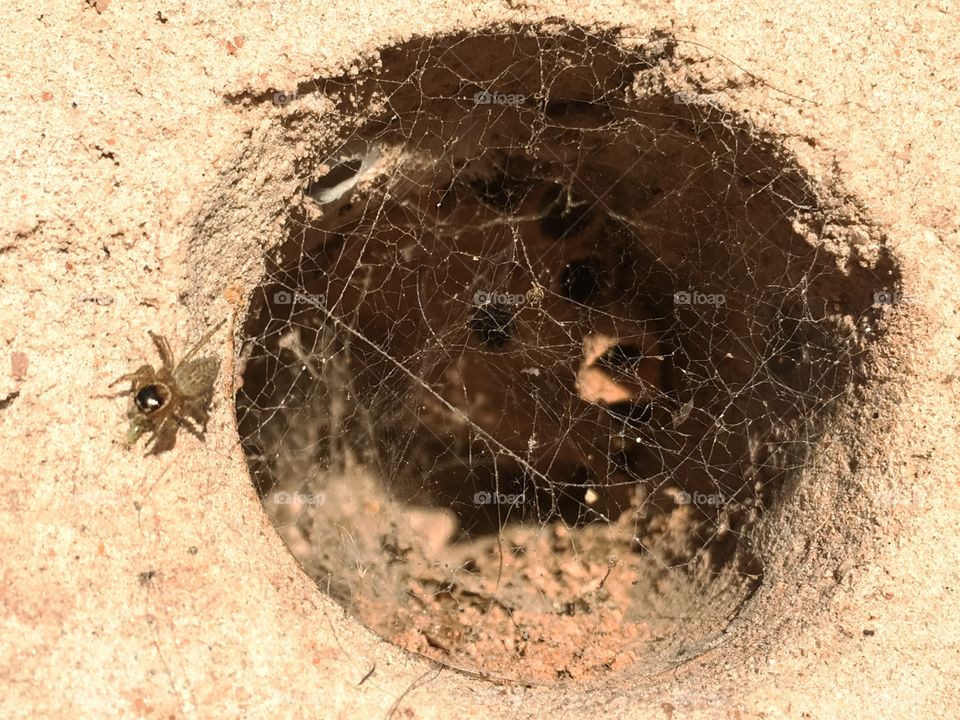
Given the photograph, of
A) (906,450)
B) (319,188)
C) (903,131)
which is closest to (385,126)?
(319,188)

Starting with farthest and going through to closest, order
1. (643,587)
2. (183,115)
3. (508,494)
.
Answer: (508,494) → (643,587) → (183,115)

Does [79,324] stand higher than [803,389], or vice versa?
[79,324]

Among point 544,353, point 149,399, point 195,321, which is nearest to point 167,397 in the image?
point 149,399

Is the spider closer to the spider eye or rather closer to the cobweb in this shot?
the spider eye

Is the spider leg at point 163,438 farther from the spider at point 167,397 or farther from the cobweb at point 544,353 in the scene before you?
the cobweb at point 544,353

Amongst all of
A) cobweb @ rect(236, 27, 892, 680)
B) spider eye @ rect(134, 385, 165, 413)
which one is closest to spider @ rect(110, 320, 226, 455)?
spider eye @ rect(134, 385, 165, 413)

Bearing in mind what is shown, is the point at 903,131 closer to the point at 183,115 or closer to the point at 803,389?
the point at 803,389

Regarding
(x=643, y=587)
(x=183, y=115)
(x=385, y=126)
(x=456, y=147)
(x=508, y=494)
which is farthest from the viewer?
(x=508, y=494)

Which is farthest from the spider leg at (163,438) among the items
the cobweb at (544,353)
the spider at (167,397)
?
the cobweb at (544,353)
